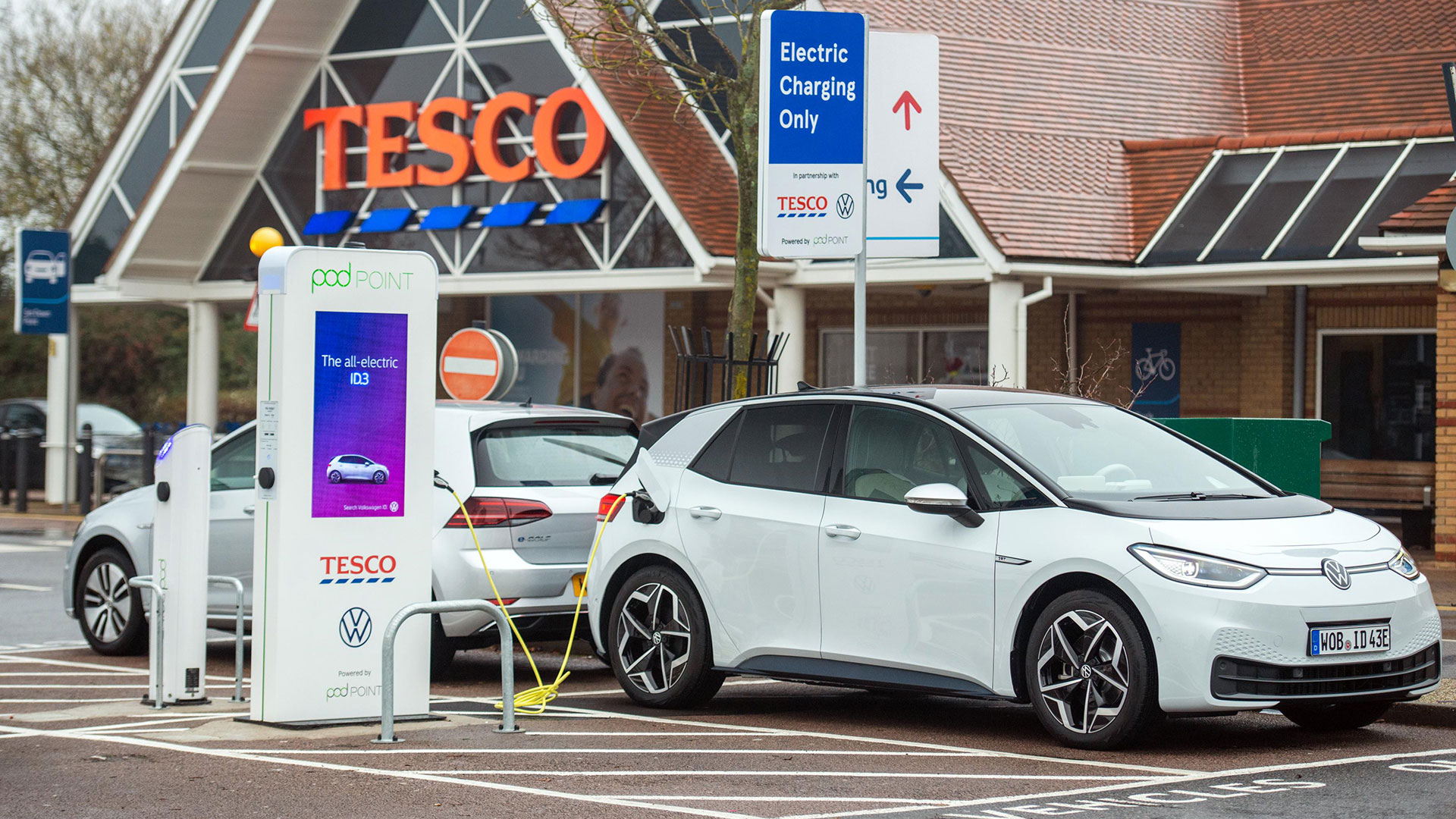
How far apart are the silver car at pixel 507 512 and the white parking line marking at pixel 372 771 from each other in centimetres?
215

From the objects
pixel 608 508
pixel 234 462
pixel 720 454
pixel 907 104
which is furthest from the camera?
pixel 234 462

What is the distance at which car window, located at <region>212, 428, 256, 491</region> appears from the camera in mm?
12281

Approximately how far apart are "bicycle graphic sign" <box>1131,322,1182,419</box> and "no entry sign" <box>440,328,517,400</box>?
10.0m

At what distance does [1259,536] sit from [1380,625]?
0.62 meters

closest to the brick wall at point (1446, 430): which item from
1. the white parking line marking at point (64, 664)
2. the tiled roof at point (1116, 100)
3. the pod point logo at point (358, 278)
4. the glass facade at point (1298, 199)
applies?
the glass facade at point (1298, 199)

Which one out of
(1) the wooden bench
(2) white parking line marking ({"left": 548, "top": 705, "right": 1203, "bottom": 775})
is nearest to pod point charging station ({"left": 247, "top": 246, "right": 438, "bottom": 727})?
(2) white parking line marking ({"left": 548, "top": 705, "right": 1203, "bottom": 775})

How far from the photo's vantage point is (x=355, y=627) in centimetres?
898

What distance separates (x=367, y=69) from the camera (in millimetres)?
25406

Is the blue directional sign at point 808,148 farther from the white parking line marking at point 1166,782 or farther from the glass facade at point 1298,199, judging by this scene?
the glass facade at point 1298,199

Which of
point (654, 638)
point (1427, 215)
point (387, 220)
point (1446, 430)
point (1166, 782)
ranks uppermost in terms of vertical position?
point (387, 220)

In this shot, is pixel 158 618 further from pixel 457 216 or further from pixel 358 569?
pixel 457 216

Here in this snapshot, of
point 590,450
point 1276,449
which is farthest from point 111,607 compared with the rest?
point 1276,449

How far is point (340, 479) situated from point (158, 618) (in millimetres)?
1443

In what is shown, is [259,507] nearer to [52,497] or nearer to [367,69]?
[367,69]
